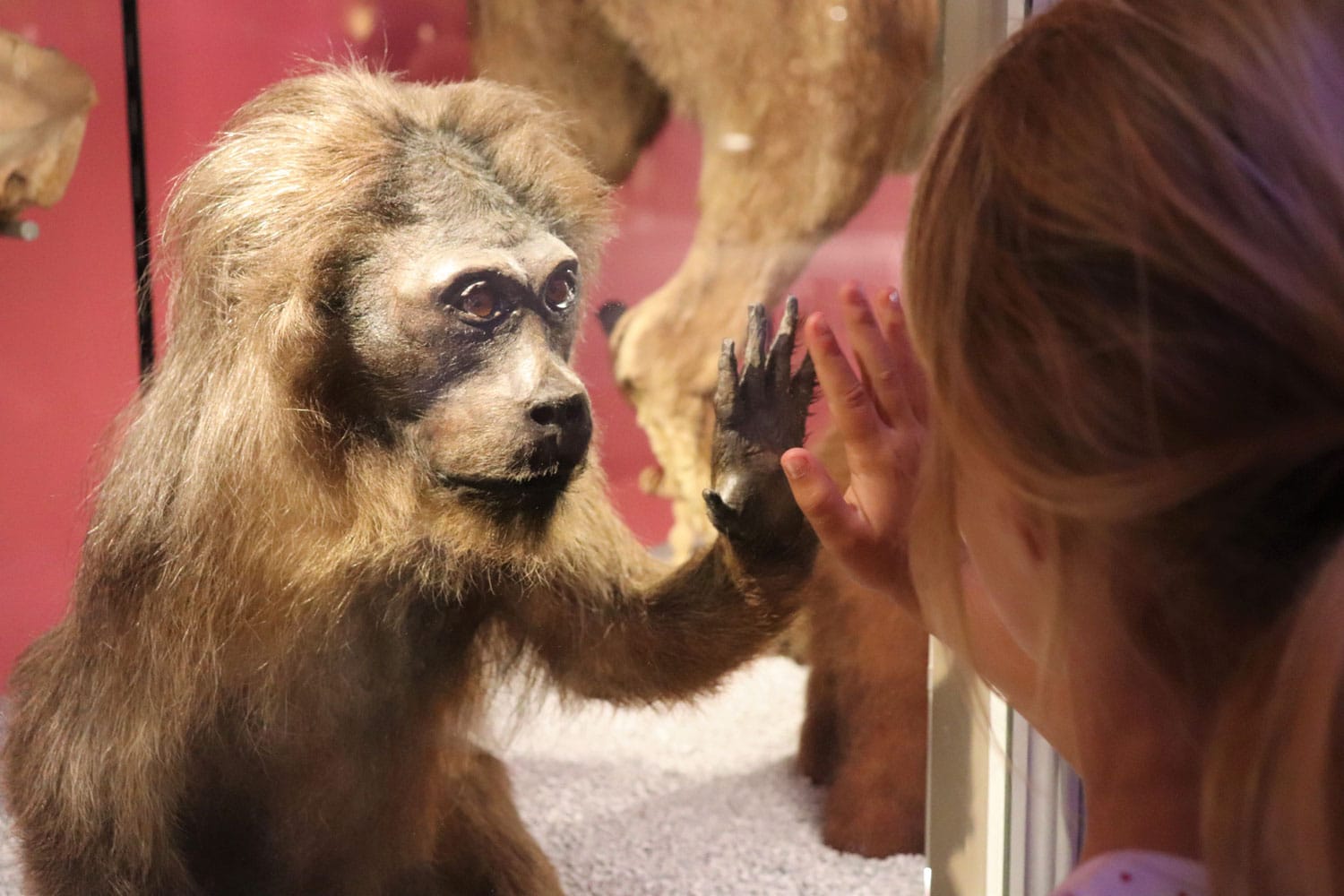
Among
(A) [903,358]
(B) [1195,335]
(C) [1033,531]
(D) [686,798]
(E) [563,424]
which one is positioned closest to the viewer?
(B) [1195,335]

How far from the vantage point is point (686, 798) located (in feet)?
4.53

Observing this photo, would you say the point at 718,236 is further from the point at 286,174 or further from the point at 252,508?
the point at 252,508

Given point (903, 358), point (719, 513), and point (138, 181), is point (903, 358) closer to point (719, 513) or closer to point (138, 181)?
point (719, 513)

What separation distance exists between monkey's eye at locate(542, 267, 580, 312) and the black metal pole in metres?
0.37

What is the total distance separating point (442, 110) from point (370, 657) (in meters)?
0.54

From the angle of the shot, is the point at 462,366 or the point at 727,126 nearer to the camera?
the point at 462,366

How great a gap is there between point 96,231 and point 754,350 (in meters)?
0.65

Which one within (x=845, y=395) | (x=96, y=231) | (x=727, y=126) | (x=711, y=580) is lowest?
(x=711, y=580)

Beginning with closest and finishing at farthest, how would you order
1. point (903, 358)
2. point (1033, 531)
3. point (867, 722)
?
point (1033, 531) → point (903, 358) → point (867, 722)

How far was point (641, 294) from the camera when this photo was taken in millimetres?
1260

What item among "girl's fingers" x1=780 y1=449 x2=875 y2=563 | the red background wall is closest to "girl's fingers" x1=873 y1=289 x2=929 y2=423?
"girl's fingers" x1=780 y1=449 x2=875 y2=563

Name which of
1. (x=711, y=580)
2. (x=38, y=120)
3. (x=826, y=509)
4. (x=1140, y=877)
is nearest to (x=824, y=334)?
(x=826, y=509)

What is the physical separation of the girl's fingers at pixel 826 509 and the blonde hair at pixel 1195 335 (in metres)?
0.33

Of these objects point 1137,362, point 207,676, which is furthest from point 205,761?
point 1137,362
